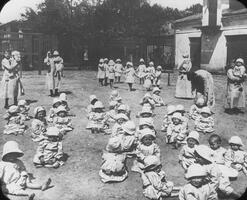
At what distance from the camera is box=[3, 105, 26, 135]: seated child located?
920 centimetres

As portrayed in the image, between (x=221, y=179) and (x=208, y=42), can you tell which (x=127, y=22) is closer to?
(x=208, y=42)

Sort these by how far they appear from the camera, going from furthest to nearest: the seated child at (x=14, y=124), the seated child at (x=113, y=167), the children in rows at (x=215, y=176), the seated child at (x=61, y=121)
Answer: the seated child at (x=61, y=121) → the seated child at (x=14, y=124) → the seated child at (x=113, y=167) → the children in rows at (x=215, y=176)

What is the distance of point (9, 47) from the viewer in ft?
75.2

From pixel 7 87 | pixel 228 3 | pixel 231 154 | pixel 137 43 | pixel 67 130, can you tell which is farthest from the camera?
pixel 137 43

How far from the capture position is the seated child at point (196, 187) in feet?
17.8

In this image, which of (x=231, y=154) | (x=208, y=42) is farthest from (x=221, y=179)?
(x=208, y=42)

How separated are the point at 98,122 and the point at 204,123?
3.08 meters

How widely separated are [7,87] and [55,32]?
13.6m

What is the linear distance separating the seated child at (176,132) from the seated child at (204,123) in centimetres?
104

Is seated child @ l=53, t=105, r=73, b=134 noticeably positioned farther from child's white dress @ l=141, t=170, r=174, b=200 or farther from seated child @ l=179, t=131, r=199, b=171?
child's white dress @ l=141, t=170, r=174, b=200

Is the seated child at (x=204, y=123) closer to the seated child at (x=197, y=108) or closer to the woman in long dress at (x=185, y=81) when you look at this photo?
the seated child at (x=197, y=108)

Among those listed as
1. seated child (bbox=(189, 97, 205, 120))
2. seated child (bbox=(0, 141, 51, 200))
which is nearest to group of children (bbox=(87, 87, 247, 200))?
seated child (bbox=(189, 97, 205, 120))

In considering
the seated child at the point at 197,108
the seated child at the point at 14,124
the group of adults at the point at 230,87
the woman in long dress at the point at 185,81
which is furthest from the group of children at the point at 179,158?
the woman in long dress at the point at 185,81

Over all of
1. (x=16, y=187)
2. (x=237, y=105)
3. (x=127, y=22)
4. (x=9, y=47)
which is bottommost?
(x=16, y=187)
